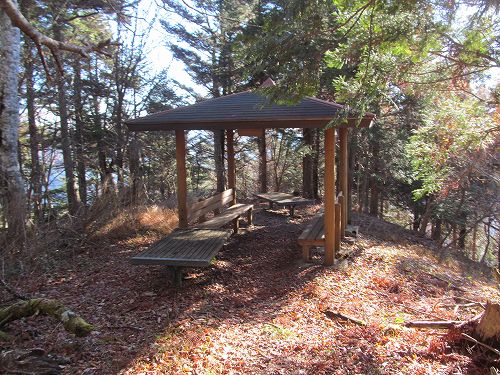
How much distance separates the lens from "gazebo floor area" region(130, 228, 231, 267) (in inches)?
181

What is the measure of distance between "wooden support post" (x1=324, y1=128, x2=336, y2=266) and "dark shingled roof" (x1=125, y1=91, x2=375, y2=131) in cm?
41

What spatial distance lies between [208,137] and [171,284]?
13592 millimetres

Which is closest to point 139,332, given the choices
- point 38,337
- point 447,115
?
point 38,337

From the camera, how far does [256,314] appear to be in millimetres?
4371

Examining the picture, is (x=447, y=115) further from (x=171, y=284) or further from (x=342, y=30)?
(x=171, y=284)

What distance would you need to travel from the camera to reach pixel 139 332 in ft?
12.3

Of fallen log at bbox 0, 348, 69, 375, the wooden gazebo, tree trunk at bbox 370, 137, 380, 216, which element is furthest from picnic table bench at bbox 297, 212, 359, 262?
tree trunk at bbox 370, 137, 380, 216

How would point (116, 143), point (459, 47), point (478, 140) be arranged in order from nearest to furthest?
point (459, 47), point (478, 140), point (116, 143)

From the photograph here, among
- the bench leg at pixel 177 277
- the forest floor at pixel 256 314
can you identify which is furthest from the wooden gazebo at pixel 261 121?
the bench leg at pixel 177 277

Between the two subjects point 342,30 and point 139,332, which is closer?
point 139,332

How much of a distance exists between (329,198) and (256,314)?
243 centimetres

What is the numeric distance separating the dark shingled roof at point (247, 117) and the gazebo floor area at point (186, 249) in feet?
6.05

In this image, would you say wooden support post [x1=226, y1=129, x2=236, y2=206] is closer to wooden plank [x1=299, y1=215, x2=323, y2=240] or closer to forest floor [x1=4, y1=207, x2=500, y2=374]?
forest floor [x1=4, y1=207, x2=500, y2=374]

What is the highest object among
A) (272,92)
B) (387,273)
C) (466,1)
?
(466,1)
